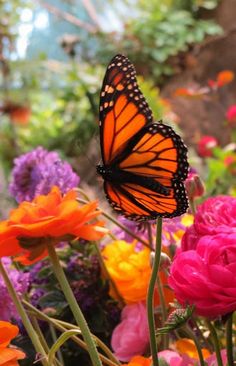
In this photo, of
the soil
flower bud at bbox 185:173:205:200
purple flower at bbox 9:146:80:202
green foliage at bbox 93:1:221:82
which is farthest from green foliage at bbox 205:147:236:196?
green foliage at bbox 93:1:221:82

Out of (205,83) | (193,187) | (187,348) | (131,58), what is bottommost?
(187,348)

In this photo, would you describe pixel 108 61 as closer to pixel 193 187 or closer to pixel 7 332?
pixel 193 187

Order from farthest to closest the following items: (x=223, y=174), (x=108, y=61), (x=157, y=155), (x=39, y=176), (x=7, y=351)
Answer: (x=108, y=61), (x=223, y=174), (x=39, y=176), (x=157, y=155), (x=7, y=351)

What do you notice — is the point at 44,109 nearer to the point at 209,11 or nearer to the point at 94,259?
the point at 209,11

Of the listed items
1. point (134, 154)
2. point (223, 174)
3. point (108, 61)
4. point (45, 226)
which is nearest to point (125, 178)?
point (134, 154)

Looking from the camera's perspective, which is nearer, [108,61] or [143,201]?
[143,201]

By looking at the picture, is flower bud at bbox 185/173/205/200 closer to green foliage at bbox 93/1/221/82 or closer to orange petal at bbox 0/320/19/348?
orange petal at bbox 0/320/19/348

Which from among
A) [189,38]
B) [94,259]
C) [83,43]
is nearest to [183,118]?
[189,38]
